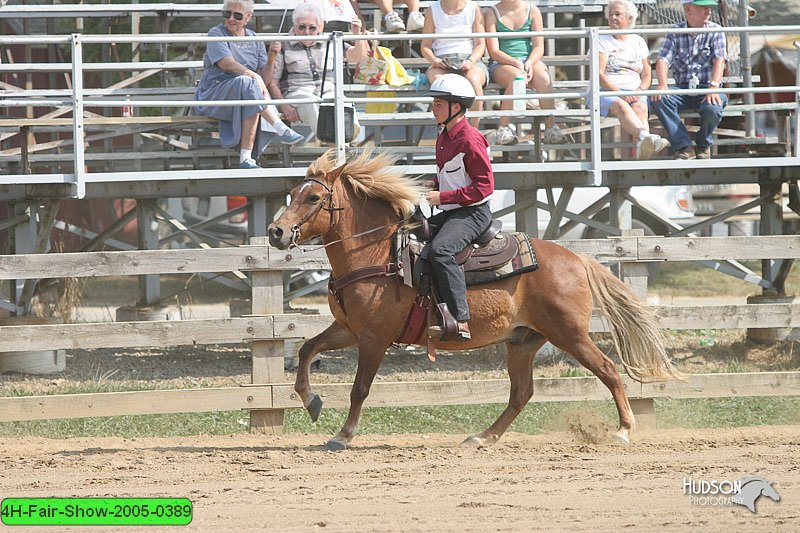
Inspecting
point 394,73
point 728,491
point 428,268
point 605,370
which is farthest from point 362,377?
point 394,73

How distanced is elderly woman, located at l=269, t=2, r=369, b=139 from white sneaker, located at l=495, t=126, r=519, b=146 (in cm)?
154

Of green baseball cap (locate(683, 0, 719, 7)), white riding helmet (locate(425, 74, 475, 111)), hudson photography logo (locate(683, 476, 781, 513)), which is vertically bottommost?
hudson photography logo (locate(683, 476, 781, 513))

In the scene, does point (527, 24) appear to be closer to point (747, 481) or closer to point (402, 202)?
point (402, 202)

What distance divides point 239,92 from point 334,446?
390 cm

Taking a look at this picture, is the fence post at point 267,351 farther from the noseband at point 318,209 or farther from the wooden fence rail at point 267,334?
the noseband at point 318,209

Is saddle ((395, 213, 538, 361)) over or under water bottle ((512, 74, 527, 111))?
under

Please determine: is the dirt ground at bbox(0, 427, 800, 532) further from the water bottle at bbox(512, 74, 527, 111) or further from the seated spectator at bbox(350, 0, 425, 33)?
the seated spectator at bbox(350, 0, 425, 33)

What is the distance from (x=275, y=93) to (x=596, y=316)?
382cm

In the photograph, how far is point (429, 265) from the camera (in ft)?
27.9

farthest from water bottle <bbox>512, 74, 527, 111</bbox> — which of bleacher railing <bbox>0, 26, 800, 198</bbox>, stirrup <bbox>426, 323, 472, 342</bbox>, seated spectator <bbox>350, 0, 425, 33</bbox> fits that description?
stirrup <bbox>426, 323, 472, 342</bbox>

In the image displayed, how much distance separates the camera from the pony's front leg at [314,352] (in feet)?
28.4

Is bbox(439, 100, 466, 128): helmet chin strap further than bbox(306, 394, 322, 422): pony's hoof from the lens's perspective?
No

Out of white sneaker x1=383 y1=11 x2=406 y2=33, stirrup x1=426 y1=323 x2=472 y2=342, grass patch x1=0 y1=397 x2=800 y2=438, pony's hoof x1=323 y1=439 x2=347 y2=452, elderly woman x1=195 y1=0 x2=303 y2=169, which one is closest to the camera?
stirrup x1=426 y1=323 x2=472 y2=342

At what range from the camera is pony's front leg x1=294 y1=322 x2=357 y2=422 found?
8648 mm
